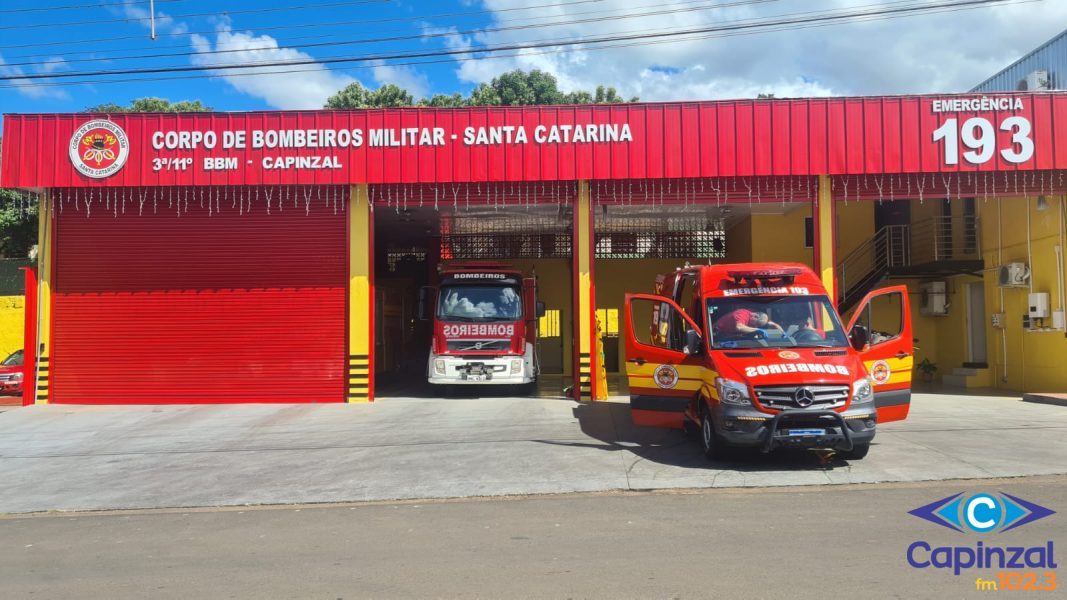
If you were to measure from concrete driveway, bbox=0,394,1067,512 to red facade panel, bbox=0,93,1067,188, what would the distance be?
4.79 m

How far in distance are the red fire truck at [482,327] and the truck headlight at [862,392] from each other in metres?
8.84

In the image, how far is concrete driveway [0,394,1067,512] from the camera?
8977 millimetres

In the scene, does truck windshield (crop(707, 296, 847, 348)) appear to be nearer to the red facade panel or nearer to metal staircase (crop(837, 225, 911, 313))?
the red facade panel

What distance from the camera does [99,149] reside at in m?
16.1

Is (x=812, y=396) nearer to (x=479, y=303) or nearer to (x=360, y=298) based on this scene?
(x=479, y=303)

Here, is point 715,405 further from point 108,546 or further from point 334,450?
point 108,546

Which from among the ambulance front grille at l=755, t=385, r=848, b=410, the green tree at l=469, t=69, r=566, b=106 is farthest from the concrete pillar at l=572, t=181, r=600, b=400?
the green tree at l=469, t=69, r=566, b=106

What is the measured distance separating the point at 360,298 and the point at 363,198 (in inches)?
83.6

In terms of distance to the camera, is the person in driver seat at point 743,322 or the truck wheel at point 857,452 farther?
the person in driver seat at point 743,322

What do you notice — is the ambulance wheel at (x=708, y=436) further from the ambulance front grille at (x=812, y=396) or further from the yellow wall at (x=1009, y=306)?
the yellow wall at (x=1009, y=306)

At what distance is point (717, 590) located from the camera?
5.12m

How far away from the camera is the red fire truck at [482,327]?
16828 millimetres

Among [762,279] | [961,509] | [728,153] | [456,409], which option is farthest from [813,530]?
[728,153]

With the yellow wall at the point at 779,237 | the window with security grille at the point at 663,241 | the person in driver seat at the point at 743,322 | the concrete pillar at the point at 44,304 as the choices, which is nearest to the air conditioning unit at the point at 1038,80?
the yellow wall at the point at 779,237
